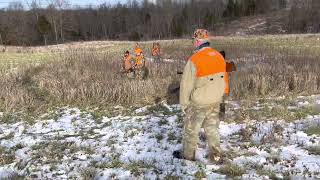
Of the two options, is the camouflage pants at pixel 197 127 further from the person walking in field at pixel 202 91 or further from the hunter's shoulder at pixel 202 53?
the hunter's shoulder at pixel 202 53

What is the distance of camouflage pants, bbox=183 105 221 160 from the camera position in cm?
554

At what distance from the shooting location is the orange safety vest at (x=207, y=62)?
5.22 meters

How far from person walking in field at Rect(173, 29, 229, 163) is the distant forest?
64846 millimetres

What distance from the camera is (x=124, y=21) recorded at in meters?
105

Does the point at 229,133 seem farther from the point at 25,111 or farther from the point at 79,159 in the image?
the point at 25,111

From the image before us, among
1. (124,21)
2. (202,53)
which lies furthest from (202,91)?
(124,21)

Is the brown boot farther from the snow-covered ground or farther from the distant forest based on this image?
the distant forest

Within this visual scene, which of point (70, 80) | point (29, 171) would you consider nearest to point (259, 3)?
point (70, 80)

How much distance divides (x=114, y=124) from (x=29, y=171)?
2.80 m

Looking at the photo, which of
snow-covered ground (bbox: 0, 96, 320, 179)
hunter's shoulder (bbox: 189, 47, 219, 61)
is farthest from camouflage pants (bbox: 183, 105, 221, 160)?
hunter's shoulder (bbox: 189, 47, 219, 61)

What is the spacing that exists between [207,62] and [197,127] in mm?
920

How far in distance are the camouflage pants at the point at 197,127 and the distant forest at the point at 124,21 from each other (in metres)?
64.8

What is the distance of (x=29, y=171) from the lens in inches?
227

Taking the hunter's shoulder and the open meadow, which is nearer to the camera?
the hunter's shoulder
